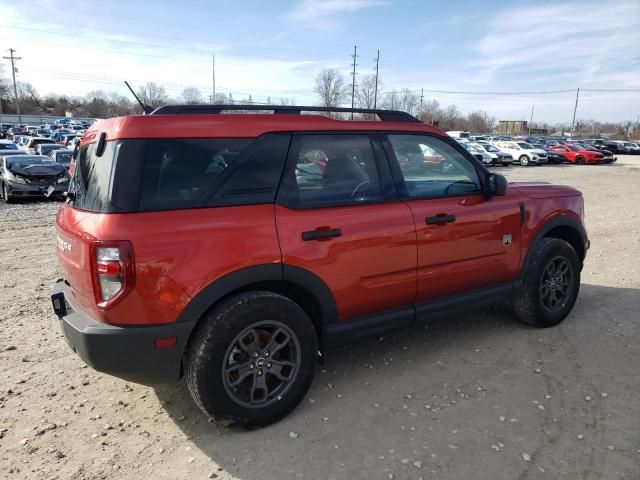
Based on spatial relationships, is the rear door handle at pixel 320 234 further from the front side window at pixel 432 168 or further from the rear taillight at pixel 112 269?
the rear taillight at pixel 112 269

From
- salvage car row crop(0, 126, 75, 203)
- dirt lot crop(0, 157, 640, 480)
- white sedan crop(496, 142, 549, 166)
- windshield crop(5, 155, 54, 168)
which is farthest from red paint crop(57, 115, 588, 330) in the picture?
white sedan crop(496, 142, 549, 166)

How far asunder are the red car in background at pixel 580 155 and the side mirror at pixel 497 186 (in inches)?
1378

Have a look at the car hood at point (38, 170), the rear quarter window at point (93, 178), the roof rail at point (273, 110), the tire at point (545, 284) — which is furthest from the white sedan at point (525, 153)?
the rear quarter window at point (93, 178)

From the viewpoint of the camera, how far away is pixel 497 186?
390 cm

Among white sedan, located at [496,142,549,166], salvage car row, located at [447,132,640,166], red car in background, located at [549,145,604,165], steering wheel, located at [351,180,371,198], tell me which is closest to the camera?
steering wheel, located at [351,180,371,198]

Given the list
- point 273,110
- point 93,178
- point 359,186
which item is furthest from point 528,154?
point 93,178

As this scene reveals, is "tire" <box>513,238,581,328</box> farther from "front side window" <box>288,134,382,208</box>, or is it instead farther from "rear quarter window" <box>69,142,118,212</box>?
"rear quarter window" <box>69,142,118,212</box>

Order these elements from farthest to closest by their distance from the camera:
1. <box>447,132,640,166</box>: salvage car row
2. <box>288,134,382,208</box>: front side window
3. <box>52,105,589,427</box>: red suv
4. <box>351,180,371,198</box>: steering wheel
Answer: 1. <box>447,132,640,166</box>: salvage car row
2. <box>351,180,371,198</box>: steering wheel
3. <box>288,134,382,208</box>: front side window
4. <box>52,105,589,427</box>: red suv

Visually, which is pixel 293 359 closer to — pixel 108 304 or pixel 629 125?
pixel 108 304

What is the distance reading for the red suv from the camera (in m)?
2.61

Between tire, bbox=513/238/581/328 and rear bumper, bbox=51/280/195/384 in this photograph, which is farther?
tire, bbox=513/238/581/328

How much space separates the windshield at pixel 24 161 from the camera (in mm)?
13709

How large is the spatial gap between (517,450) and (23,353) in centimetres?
375

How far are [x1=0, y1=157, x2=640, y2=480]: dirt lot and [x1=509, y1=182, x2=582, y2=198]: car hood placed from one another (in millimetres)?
1247
